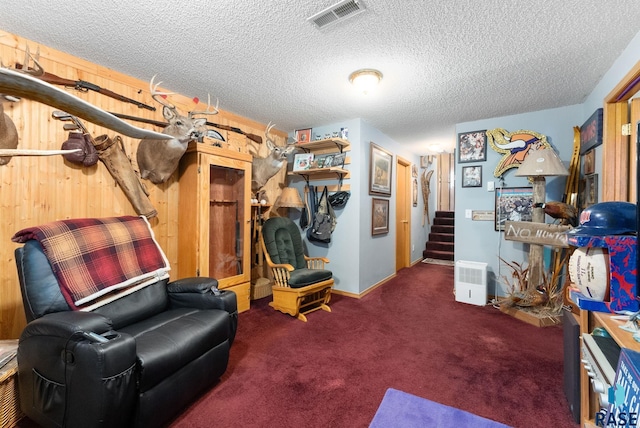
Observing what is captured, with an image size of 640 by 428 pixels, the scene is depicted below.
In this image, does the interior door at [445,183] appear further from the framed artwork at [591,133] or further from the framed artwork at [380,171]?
the framed artwork at [591,133]

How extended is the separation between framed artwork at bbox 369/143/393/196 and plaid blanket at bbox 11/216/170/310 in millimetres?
2856

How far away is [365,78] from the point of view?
2.57m

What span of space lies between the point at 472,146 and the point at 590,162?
1270 mm

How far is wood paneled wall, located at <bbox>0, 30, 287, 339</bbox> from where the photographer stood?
2025 mm

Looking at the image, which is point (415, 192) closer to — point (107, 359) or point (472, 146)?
point (472, 146)

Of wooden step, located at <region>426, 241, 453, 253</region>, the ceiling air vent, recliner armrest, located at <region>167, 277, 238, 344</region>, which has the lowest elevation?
wooden step, located at <region>426, 241, 453, 253</region>

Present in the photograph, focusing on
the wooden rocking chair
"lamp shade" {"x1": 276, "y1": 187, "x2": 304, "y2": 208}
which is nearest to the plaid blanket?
the wooden rocking chair

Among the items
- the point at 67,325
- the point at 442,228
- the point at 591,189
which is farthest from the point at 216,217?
the point at 442,228

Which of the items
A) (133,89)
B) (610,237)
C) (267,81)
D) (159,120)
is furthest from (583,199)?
(133,89)

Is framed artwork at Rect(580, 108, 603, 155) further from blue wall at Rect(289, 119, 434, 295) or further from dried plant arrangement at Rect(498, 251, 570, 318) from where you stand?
blue wall at Rect(289, 119, 434, 295)

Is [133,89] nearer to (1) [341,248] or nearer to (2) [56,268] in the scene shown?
(2) [56,268]

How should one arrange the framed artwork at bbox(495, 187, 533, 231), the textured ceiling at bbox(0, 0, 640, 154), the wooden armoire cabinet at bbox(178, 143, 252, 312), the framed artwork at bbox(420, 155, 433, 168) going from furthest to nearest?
the framed artwork at bbox(420, 155, 433, 168)
the framed artwork at bbox(495, 187, 533, 231)
the wooden armoire cabinet at bbox(178, 143, 252, 312)
the textured ceiling at bbox(0, 0, 640, 154)

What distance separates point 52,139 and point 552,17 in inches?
146

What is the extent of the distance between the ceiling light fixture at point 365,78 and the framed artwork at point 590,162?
2.20m
